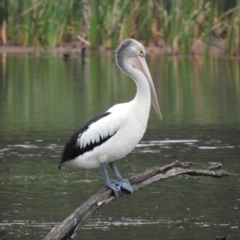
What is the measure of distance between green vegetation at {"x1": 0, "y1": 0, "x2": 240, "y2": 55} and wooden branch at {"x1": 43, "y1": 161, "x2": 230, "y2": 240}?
17.5 meters

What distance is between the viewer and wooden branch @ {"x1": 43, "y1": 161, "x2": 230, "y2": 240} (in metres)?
7.33

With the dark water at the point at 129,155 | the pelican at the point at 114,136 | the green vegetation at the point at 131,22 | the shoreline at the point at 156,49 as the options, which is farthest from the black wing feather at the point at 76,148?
the shoreline at the point at 156,49

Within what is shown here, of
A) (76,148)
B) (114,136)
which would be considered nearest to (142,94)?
(114,136)

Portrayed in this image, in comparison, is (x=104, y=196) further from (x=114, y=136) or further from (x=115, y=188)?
(x=114, y=136)

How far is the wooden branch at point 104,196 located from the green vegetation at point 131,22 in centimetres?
1749

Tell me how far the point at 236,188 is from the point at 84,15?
17.8 m

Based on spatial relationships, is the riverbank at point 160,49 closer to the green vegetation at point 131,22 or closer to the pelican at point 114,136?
the green vegetation at point 131,22

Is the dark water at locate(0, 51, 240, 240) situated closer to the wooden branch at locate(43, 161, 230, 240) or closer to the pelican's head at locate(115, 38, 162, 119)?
the wooden branch at locate(43, 161, 230, 240)

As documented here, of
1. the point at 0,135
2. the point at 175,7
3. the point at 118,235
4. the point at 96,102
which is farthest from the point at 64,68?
the point at 118,235

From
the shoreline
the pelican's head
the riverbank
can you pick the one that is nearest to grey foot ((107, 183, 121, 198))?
the pelican's head

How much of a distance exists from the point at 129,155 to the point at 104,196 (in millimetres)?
4729

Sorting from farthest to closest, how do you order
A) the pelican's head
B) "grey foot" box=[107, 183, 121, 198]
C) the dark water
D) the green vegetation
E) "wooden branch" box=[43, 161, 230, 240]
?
1. the green vegetation
2. the dark water
3. the pelican's head
4. "grey foot" box=[107, 183, 121, 198]
5. "wooden branch" box=[43, 161, 230, 240]

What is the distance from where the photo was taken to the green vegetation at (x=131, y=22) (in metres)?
25.5

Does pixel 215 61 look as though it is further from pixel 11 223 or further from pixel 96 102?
pixel 11 223
